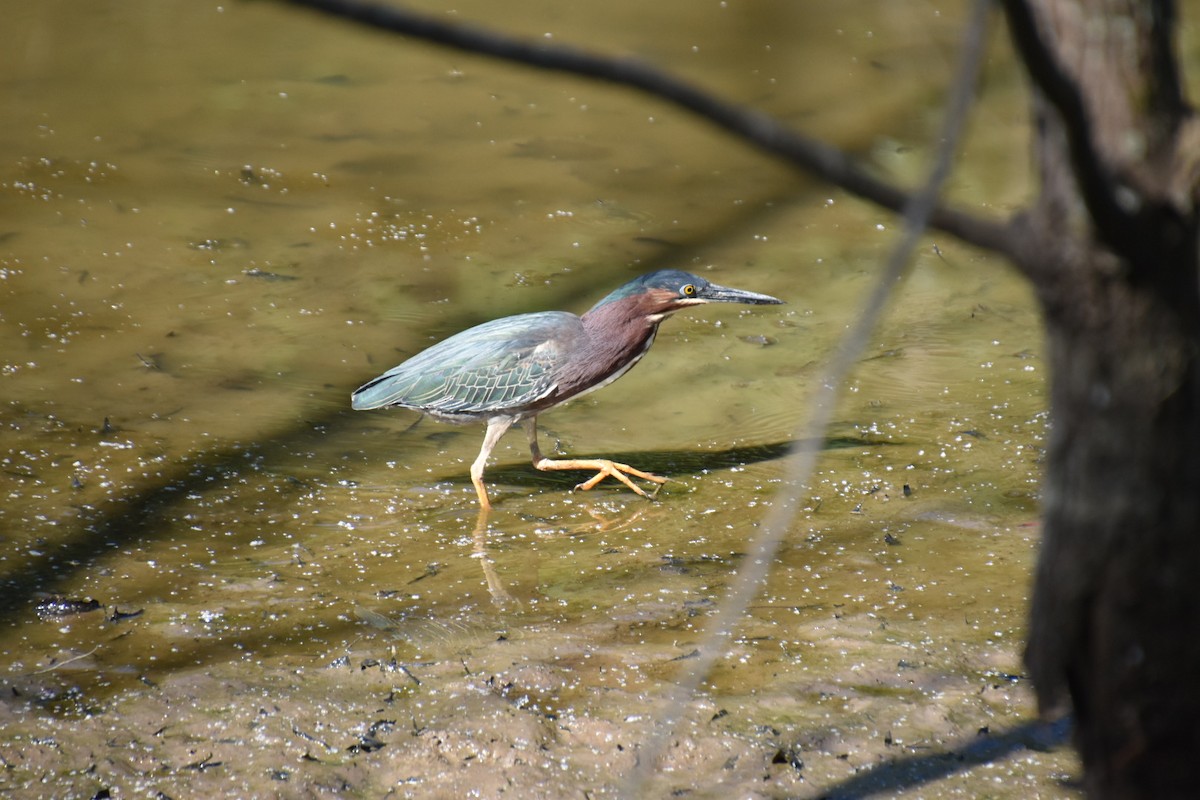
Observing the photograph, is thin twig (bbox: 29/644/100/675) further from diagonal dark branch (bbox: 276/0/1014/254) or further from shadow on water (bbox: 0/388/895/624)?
diagonal dark branch (bbox: 276/0/1014/254)

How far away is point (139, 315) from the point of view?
6.49 metres

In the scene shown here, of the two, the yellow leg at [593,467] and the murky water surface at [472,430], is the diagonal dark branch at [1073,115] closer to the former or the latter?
the murky water surface at [472,430]

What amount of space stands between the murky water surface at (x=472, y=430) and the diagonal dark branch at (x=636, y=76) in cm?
65

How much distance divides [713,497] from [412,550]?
4.01 feet

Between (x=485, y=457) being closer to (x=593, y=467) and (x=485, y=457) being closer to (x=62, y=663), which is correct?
(x=593, y=467)

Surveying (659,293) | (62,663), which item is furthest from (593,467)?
(62,663)

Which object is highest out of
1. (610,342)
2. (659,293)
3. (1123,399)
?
(1123,399)

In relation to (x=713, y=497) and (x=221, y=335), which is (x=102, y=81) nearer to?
(x=221, y=335)

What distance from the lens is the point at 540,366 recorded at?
5414 millimetres

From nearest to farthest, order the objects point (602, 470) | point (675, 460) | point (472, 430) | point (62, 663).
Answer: point (62, 663), point (602, 470), point (675, 460), point (472, 430)

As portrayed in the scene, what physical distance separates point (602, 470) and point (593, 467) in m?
0.06

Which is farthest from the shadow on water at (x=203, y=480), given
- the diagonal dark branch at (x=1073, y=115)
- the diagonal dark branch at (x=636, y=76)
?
the diagonal dark branch at (x=1073, y=115)

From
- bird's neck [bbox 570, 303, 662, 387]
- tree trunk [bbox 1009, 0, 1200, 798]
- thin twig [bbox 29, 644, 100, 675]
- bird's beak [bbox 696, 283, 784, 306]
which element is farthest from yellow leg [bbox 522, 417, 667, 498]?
tree trunk [bbox 1009, 0, 1200, 798]

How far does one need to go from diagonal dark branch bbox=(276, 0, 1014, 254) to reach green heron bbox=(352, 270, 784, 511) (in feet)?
12.6
